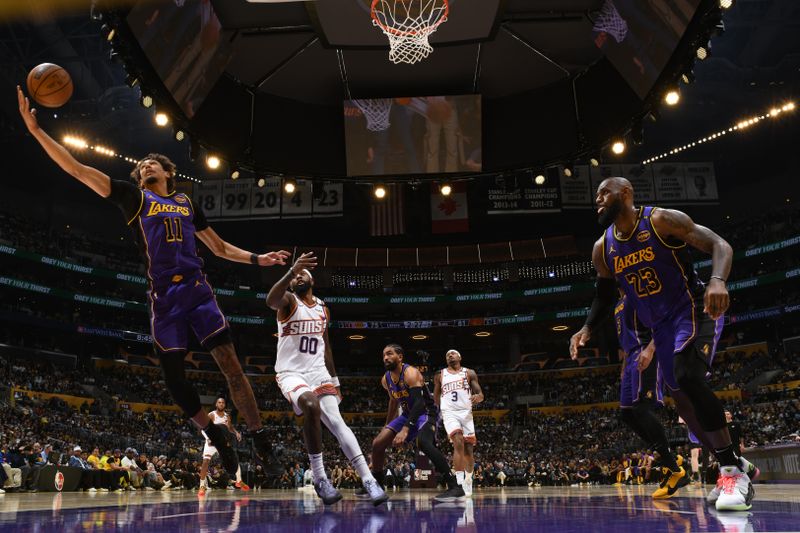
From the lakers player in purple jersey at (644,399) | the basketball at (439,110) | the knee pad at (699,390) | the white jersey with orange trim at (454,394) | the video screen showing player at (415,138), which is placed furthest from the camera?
the basketball at (439,110)

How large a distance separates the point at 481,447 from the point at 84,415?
1961cm

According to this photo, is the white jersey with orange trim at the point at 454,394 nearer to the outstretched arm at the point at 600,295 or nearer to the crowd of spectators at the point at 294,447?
the outstretched arm at the point at 600,295

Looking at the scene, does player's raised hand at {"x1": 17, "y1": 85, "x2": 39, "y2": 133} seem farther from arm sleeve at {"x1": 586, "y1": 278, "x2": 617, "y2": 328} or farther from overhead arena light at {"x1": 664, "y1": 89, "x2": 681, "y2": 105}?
overhead arena light at {"x1": 664, "y1": 89, "x2": 681, "y2": 105}

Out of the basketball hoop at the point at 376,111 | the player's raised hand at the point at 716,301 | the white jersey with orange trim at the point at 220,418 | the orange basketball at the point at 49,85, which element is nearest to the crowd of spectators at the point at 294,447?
the white jersey with orange trim at the point at 220,418

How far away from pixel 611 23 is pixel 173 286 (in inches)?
444

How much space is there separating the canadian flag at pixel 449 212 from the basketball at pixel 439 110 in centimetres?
1573

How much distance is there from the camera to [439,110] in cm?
1513

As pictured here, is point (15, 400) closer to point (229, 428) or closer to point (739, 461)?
point (229, 428)

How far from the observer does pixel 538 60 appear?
14.5 metres

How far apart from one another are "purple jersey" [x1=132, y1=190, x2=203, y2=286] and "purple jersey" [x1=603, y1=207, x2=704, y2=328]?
3.45 meters

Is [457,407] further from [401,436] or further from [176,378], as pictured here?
[176,378]

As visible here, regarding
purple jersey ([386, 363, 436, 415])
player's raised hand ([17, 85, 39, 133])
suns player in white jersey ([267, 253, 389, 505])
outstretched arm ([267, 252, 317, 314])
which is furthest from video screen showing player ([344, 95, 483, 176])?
player's raised hand ([17, 85, 39, 133])

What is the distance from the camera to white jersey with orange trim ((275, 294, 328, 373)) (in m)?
Result: 6.16

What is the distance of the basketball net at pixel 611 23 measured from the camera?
12641 millimetres
